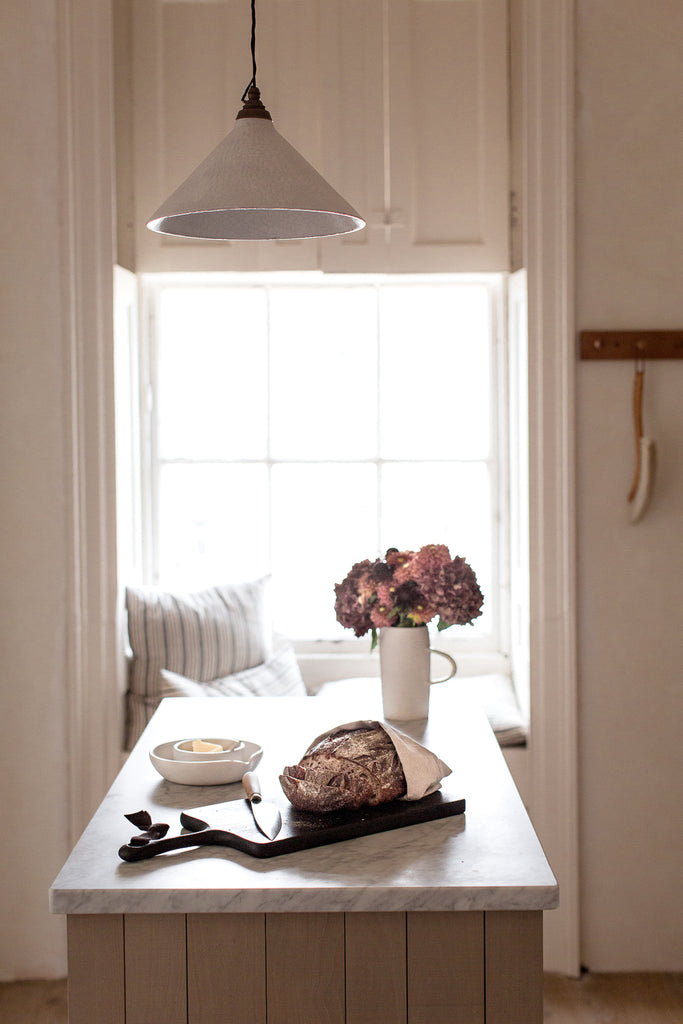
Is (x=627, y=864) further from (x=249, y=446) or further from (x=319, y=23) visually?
(x=319, y=23)

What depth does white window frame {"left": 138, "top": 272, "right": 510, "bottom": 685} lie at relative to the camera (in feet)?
10.5

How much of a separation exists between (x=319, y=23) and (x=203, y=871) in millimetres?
2478

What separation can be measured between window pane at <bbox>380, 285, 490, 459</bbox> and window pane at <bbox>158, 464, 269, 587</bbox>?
45 centimetres

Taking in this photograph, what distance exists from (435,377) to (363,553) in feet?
1.97

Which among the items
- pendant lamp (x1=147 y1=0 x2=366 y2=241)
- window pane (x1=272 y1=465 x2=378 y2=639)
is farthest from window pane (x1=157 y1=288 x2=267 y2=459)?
pendant lamp (x1=147 y1=0 x2=366 y2=241)

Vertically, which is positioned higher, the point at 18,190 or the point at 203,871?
the point at 18,190

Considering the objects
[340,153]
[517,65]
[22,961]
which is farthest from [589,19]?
[22,961]

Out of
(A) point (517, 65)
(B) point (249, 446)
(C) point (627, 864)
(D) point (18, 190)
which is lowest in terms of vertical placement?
(C) point (627, 864)

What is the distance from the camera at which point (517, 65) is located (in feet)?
9.71

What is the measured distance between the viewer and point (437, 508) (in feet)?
10.7

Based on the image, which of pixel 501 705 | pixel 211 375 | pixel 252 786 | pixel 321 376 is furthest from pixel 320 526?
pixel 252 786

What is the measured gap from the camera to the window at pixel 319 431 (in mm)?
3242

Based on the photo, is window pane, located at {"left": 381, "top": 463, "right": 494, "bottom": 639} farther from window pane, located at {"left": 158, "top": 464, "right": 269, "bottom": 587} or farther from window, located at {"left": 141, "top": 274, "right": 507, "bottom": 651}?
window pane, located at {"left": 158, "top": 464, "right": 269, "bottom": 587}

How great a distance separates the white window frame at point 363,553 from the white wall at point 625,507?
42 centimetres
